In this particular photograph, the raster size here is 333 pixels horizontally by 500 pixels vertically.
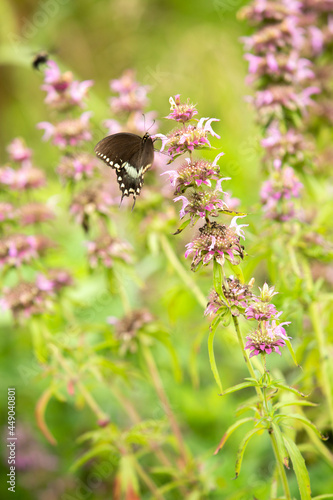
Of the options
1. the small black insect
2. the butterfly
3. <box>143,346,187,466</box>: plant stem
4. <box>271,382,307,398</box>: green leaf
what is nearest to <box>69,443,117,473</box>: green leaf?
<box>143,346,187,466</box>: plant stem

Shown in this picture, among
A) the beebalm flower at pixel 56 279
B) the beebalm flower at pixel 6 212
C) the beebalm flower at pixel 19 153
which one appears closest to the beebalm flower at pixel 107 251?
the beebalm flower at pixel 56 279

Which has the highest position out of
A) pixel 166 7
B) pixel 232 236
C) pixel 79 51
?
pixel 166 7

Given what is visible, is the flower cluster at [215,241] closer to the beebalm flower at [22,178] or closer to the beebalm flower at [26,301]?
the beebalm flower at [26,301]

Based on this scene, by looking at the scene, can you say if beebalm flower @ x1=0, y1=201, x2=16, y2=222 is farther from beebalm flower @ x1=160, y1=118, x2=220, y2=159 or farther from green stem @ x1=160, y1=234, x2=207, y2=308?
beebalm flower @ x1=160, y1=118, x2=220, y2=159

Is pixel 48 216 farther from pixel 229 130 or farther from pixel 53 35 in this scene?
pixel 53 35

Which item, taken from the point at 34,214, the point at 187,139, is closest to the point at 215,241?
the point at 187,139

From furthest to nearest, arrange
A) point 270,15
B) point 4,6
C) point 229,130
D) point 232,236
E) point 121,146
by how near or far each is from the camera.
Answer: point 4,6
point 229,130
point 270,15
point 121,146
point 232,236

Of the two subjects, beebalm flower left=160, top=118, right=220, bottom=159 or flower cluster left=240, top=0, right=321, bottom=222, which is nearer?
beebalm flower left=160, top=118, right=220, bottom=159

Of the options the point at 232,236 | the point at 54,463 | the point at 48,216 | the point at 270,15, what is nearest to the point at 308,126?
the point at 270,15
